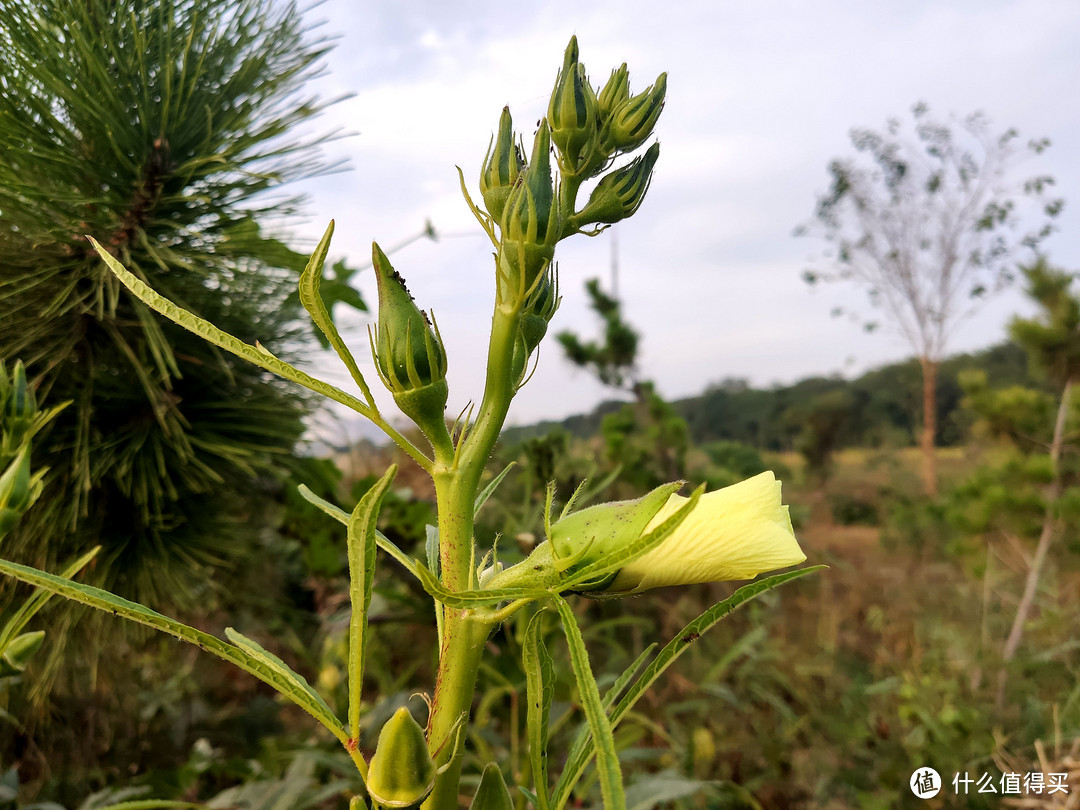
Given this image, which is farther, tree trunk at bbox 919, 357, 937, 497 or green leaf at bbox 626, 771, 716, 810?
tree trunk at bbox 919, 357, 937, 497

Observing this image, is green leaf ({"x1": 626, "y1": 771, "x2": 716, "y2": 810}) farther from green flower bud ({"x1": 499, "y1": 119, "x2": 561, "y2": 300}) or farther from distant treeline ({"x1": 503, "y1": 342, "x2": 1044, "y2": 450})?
distant treeline ({"x1": 503, "y1": 342, "x2": 1044, "y2": 450})

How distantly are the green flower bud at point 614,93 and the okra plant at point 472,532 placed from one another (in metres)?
0.02

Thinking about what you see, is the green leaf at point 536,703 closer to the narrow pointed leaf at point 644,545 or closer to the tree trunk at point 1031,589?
the narrow pointed leaf at point 644,545

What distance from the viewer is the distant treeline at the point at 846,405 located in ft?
30.6

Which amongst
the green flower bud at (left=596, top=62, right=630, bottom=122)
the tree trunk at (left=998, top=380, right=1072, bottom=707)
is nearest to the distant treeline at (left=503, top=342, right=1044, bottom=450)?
the tree trunk at (left=998, top=380, right=1072, bottom=707)

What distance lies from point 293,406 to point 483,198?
0.57 metres

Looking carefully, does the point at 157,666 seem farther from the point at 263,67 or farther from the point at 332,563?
the point at 263,67

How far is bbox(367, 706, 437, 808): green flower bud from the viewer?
27cm

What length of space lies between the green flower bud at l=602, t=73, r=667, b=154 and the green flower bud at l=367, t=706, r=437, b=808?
1.01 ft

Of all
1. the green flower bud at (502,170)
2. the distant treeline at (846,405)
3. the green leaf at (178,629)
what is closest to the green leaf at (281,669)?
the green leaf at (178,629)

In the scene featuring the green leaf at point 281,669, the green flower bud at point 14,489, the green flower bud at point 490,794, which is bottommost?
the green flower bud at point 490,794

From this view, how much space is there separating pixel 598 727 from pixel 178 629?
189 millimetres

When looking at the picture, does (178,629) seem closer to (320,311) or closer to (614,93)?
(320,311)

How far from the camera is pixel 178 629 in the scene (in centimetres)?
28
